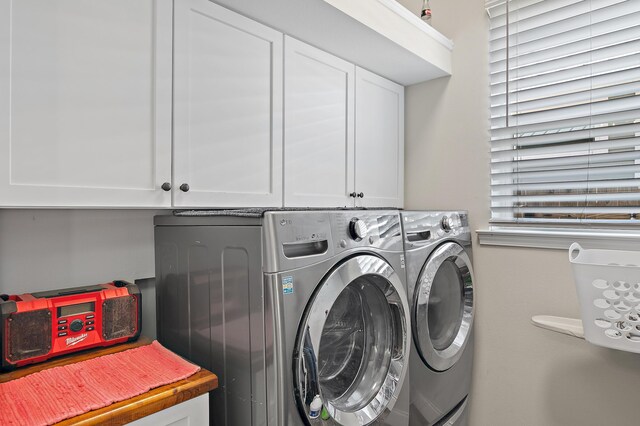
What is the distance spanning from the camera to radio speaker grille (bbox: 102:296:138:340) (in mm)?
1269

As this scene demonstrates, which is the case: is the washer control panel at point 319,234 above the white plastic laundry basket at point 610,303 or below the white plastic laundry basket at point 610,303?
above

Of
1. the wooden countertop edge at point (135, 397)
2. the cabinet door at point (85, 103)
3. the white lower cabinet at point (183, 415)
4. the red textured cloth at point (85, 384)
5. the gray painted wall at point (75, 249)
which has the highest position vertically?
the cabinet door at point (85, 103)

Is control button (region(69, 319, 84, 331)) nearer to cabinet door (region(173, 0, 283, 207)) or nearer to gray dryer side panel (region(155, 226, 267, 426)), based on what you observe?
gray dryer side panel (region(155, 226, 267, 426))

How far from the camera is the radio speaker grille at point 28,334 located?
3.57ft

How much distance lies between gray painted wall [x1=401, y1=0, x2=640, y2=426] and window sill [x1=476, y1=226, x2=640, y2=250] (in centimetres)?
4

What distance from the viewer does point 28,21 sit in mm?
986

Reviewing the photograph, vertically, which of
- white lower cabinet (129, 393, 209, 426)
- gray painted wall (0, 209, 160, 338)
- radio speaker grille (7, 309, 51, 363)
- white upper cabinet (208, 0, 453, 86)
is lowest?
white lower cabinet (129, 393, 209, 426)

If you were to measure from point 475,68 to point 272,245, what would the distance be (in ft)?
5.41

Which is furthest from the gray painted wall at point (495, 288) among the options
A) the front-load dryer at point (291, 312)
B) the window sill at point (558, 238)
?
the front-load dryer at point (291, 312)

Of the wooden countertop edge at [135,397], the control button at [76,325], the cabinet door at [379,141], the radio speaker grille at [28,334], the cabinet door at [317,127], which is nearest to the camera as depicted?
the wooden countertop edge at [135,397]

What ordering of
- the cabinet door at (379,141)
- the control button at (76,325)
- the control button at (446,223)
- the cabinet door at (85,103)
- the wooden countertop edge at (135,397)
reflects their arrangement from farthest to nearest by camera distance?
the cabinet door at (379,141)
the control button at (446,223)
the control button at (76,325)
the cabinet door at (85,103)
the wooden countertop edge at (135,397)

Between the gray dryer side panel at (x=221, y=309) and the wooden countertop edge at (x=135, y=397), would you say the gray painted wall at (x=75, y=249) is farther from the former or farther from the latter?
the wooden countertop edge at (x=135, y=397)

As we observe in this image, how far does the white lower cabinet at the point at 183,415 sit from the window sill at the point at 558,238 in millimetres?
1559

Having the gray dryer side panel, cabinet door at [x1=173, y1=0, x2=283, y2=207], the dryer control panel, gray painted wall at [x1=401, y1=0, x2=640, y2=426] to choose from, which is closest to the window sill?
gray painted wall at [x1=401, y1=0, x2=640, y2=426]
